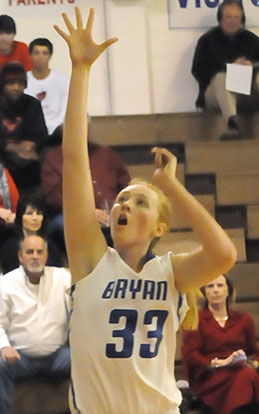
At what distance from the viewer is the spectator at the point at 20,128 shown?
582 cm

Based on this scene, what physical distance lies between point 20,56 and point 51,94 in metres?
0.39

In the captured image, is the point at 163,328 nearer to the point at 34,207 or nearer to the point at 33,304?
the point at 33,304

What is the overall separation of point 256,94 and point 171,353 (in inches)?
185

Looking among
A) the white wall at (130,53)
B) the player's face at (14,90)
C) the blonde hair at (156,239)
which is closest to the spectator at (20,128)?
the player's face at (14,90)

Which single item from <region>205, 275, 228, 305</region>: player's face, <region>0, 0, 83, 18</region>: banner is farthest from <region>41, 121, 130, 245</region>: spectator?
<region>0, 0, 83, 18</region>: banner

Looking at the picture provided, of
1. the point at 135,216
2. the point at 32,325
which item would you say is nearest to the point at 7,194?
the point at 32,325

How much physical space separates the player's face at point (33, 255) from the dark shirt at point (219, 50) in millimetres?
2758

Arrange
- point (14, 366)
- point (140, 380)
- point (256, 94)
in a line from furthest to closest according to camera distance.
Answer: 1. point (256, 94)
2. point (14, 366)
3. point (140, 380)

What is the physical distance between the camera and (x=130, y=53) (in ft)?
24.7

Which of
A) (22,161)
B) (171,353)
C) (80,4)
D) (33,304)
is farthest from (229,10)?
(171,353)

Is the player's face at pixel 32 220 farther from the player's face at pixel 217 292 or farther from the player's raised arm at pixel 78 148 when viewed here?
the player's raised arm at pixel 78 148

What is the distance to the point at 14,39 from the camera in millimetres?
7195

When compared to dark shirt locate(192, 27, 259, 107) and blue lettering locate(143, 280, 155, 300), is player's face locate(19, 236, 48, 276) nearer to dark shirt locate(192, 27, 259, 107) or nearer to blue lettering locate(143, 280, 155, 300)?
blue lettering locate(143, 280, 155, 300)

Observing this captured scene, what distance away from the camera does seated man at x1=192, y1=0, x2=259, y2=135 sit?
23.2 ft
